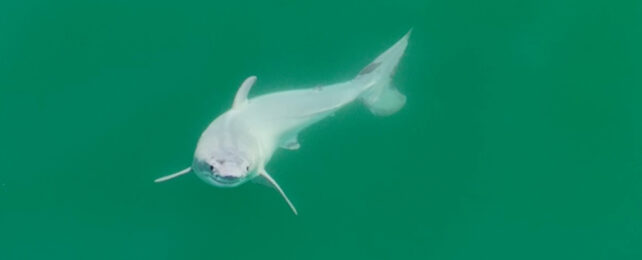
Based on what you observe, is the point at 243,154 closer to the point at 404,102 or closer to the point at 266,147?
the point at 266,147

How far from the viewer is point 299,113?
8.17 m

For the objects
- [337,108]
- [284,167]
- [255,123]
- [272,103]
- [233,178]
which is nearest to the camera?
[233,178]

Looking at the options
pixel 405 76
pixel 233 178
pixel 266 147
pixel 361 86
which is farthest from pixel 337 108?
pixel 233 178

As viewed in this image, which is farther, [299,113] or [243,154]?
[299,113]

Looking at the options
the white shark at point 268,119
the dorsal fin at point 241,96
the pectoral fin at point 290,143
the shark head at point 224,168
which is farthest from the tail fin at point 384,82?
the shark head at point 224,168

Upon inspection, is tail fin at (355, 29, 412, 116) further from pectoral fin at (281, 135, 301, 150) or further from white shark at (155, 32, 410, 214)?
pectoral fin at (281, 135, 301, 150)

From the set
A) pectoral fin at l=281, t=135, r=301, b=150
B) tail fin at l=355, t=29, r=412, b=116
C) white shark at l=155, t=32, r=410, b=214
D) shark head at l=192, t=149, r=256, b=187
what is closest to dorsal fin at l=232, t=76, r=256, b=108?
white shark at l=155, t=32, r=410, b=214

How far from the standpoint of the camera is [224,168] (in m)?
6.19

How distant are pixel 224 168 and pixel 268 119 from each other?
1.73 metres

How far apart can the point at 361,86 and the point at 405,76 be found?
61.5 inches

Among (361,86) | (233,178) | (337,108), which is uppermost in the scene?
(361,86)

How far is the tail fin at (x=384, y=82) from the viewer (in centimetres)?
934

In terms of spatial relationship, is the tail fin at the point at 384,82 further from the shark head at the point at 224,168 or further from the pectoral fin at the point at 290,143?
the shark head at the point at 224,168

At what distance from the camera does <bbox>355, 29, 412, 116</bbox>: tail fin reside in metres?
9.34
